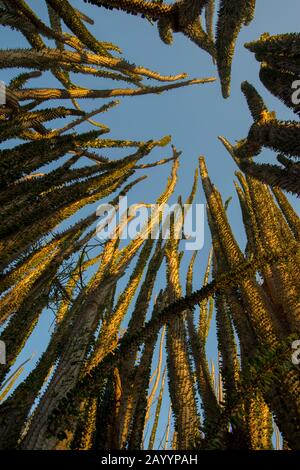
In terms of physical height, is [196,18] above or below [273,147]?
above

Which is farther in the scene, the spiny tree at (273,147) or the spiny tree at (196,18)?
the spiny tree at (273,147)

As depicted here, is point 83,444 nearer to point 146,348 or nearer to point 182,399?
point 182,399

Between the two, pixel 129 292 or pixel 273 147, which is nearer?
pixel 273 147

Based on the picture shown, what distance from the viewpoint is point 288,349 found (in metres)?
2.04

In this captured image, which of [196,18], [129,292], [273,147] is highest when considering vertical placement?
[196,18]

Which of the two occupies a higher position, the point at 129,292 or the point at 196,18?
the point at 196,18

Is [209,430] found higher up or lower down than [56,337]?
lower down

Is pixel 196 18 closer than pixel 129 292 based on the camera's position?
Yes

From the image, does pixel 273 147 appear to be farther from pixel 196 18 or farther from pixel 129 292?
pixel 129 292

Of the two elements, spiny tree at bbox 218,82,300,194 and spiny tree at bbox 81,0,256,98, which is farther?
spiny tree at bbox 218,82,300,194

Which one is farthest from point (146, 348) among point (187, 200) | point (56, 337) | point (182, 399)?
point (187, 200)

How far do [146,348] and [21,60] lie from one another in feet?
8.74

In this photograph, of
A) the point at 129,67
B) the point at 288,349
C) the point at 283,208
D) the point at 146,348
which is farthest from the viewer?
the point at 283,208

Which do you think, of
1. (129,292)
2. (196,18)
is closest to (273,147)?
(196,18)
